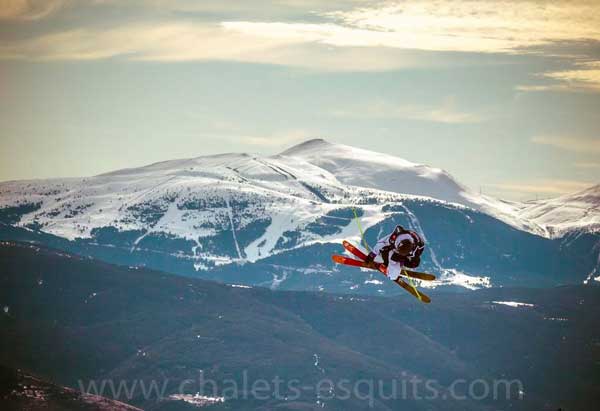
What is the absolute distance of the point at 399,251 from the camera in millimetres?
110625

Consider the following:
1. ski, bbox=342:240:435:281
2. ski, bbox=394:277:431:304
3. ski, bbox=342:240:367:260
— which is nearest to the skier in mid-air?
ski, bbox=342:240:435:281

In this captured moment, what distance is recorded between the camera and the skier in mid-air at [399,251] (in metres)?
110

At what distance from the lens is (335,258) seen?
391ft

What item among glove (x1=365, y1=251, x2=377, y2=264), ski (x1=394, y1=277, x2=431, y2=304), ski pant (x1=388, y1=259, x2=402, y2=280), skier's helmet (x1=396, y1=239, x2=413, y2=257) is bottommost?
ski (x1=394, y1=277, x2=431, y2=304)

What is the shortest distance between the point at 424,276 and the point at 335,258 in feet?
30.8

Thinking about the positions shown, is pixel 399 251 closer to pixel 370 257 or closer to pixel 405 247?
pixel 405 247

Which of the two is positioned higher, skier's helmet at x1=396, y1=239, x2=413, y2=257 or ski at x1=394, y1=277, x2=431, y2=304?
skier's helmet at x1=396, y1=239, x2=413, y2=257

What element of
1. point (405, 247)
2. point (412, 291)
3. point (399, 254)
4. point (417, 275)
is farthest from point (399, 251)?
point (417, 275)

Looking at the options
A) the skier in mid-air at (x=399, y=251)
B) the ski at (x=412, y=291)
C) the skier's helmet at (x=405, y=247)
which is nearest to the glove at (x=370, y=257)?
the skier in mid-air at (x=399, y=251)

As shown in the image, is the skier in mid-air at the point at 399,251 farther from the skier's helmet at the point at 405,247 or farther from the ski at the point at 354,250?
the ski at the point at 354,250

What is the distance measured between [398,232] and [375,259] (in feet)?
13.8

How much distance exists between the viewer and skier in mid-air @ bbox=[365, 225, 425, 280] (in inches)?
4331

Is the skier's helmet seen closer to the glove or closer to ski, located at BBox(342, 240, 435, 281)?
ski, located at BBox(342, 240, 435, 281)

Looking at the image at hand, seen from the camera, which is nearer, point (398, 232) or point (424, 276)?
point (398, 232)
